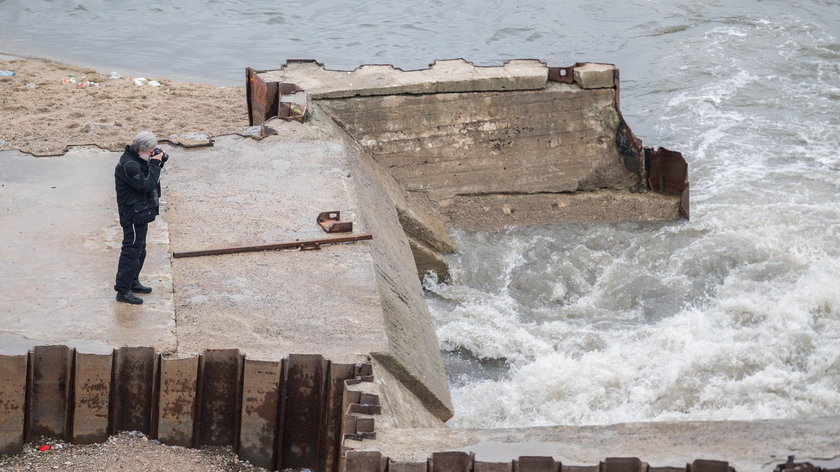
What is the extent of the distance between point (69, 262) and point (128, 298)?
0.87 metres

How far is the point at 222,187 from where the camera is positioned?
9.67 meters

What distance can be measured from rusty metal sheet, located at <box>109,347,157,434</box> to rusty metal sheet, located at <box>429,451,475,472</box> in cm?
201

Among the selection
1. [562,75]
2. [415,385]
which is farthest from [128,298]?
[562,75]

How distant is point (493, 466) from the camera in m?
5.73

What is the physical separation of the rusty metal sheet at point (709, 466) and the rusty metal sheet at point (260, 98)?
7.55m

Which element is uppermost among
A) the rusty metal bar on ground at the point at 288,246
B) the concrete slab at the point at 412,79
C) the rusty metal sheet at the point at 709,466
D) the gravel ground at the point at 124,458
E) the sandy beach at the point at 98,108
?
the concrete slab at the point at 412,79

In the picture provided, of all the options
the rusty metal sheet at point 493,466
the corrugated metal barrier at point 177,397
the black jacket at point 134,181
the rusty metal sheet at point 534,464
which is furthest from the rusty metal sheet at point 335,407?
the black jacket at point 134,181

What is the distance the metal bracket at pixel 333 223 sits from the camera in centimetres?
882

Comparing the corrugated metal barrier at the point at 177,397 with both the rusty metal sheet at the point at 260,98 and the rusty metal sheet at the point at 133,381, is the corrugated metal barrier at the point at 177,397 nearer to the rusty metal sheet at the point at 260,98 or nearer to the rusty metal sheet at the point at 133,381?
the rusty metal sheet at the point at 133,381

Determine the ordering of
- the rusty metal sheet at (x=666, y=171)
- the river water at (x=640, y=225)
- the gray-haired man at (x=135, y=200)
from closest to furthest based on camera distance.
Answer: the gray-haired man at (x=135, y=200)
the river water at (x=640, y=225)
the rusty metal sheet at (x=666, y=171)

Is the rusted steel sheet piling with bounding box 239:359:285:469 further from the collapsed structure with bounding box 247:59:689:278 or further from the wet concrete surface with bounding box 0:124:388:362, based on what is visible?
the collapsed structure with bounding box 247:59:689:278

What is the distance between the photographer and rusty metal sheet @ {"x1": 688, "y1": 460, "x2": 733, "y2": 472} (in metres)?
5.61

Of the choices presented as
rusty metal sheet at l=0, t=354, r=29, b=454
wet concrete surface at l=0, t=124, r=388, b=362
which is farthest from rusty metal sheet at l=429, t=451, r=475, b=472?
rusty metal sheet at l=0, t=354, r=29, b=454

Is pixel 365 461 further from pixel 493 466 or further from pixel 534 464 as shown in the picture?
pixel 534 464
